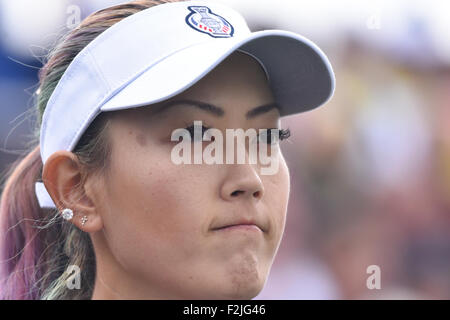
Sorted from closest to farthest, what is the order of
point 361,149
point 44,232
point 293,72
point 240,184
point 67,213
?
1. point 240,184
2. point 67,213
3. point 293,72
4. point 44,232
5. point 361,149

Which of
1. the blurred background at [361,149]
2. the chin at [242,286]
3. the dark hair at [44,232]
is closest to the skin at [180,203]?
the chin at [242,286]

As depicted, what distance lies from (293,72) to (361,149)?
160 cm

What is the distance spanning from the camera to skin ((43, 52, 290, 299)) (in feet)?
3.40

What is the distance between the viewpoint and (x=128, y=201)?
107cm

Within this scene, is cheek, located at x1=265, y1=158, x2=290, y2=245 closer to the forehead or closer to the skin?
the skin

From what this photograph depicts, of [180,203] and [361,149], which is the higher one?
[361,149]

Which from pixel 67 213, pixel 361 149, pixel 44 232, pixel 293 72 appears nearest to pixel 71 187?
pixel 67 213

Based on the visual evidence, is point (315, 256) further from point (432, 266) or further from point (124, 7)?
point (124, 7)

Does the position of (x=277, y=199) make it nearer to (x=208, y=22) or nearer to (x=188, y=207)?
(x=188, y=207)

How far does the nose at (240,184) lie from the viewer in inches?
40.9

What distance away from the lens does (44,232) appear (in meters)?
1.42

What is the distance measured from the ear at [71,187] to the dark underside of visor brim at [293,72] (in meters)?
0.39

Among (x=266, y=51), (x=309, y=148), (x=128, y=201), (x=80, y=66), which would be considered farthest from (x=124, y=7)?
(x=309, y=148)

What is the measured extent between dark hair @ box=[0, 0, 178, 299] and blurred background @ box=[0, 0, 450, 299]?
1.02 m
